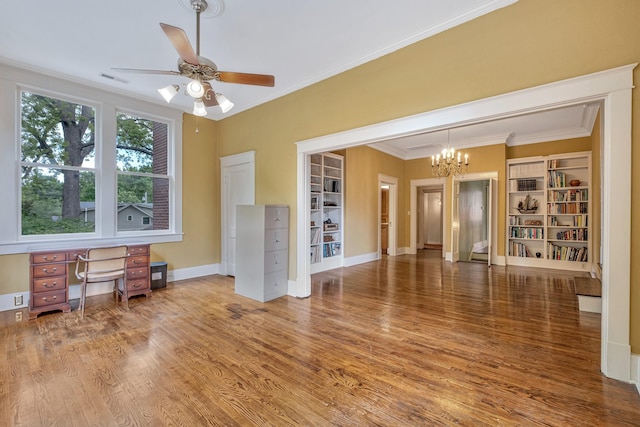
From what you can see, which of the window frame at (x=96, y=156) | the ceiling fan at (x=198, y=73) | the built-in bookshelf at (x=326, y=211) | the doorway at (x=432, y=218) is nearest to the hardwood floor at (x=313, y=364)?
the window frame at (x=96, y=156)

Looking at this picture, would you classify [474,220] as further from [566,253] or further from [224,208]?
[224,208]

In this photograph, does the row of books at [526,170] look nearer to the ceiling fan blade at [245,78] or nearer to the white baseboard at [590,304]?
the white baseboard at [590,304]

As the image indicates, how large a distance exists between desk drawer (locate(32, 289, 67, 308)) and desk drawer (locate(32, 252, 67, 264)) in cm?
39

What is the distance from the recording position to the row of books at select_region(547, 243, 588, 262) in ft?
19.5

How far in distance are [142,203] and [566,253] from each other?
8515mm

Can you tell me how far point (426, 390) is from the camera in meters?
2.04

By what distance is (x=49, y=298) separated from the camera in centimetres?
351

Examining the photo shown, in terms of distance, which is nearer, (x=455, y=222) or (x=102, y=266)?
(x=102, y=266)

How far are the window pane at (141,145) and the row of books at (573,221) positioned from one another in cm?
816

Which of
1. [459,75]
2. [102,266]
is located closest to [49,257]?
[102,266]

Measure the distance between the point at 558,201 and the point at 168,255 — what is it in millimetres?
8085

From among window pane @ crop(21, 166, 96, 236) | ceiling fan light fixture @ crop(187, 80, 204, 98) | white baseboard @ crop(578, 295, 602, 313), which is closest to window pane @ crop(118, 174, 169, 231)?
window pane @ crop(21, 166, 96, 236)

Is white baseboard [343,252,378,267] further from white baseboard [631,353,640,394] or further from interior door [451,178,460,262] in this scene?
white baseboard [631,353,640,394]

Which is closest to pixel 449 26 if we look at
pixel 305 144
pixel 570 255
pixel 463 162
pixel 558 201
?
pixel 305 144
